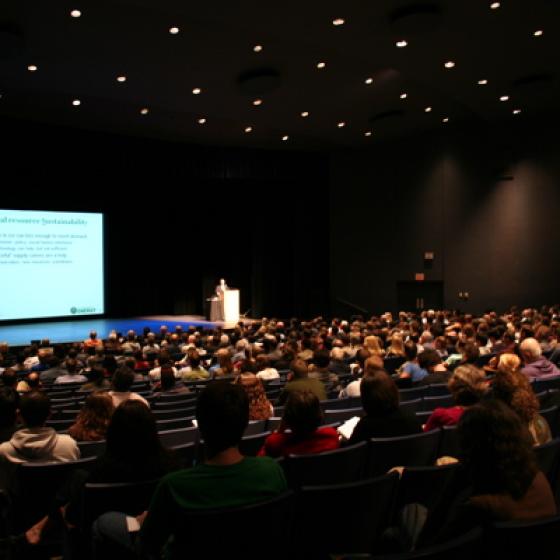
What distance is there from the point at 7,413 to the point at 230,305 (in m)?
15.9

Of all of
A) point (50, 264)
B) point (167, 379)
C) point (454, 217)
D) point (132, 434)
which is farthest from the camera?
point (454, 217)

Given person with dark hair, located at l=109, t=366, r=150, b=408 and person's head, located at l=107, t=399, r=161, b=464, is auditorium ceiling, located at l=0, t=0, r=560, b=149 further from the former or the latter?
person's head, located at l=107, t=399, r=161, b=464

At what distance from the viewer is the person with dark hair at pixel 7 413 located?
3781 millimetres

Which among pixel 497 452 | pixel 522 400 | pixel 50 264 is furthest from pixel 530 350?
pixel 50 264

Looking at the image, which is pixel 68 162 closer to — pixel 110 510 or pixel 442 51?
pixel 442 51

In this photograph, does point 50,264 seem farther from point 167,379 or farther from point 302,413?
point 302,413

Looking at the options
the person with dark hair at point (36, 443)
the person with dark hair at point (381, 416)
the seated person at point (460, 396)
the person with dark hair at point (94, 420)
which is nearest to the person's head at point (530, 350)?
the seated person at point (460, 396)

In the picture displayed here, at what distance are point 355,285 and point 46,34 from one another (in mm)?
13101

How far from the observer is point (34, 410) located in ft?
10.9

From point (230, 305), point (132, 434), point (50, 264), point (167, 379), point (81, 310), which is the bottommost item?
point (167, 379)

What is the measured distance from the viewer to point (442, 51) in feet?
A: 40.2

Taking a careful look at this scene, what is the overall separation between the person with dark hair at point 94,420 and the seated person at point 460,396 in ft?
6.62

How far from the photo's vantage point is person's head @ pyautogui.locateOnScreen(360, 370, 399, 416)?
339 centimetres

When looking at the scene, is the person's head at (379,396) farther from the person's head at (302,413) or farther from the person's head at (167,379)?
the person's head at (167,379)
